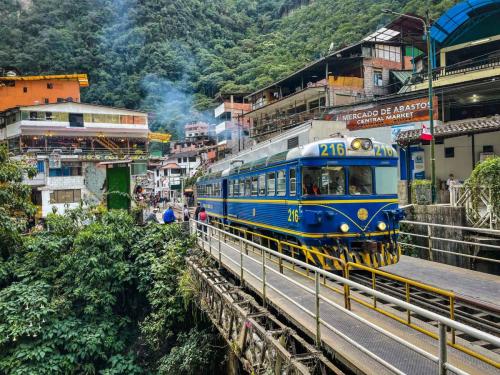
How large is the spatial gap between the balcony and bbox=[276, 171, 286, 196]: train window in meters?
16.7

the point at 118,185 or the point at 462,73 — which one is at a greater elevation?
the point at 462,73

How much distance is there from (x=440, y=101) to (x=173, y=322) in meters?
18.3

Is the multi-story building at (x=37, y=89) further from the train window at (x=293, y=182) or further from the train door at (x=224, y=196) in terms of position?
the train window at (x=293, y=182)

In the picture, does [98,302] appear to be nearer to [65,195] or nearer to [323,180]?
[323,180]

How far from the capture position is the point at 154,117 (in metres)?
70.9

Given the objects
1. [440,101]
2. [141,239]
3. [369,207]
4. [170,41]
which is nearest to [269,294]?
[369,207]

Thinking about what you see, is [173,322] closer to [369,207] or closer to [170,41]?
[369,207]

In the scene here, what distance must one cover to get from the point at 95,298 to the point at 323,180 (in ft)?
29.9

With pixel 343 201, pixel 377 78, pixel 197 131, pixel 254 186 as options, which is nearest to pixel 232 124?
pixel 377 78

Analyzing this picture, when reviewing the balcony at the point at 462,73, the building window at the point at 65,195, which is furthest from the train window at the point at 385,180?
the building window at the point at 65,195

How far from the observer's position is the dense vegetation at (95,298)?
1132 centimetres

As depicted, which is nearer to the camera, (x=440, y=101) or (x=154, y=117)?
(x=440, y=101)

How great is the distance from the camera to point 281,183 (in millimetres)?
10062

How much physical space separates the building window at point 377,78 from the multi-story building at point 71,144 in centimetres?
2121
